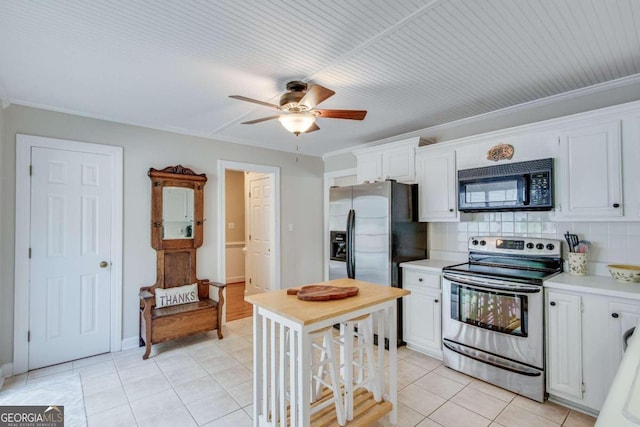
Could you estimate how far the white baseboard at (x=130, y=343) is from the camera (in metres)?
3.38

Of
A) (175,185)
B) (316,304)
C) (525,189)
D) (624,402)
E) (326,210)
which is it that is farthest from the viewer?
(326,210)

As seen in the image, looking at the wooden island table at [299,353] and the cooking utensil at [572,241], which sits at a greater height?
the cooking utensil at [572,241]

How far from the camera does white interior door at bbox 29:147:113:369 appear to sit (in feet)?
9.64

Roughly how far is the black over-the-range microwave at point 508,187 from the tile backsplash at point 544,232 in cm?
25

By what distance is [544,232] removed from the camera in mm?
2879

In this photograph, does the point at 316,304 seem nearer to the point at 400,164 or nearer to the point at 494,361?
the point at 494,361

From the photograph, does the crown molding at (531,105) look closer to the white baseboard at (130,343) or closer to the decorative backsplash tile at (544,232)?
the decorative backsplash tile at (544,232)

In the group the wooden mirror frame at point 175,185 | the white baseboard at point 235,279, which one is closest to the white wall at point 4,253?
the wooden mirror frame at point 175,185

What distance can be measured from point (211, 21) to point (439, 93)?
194cm

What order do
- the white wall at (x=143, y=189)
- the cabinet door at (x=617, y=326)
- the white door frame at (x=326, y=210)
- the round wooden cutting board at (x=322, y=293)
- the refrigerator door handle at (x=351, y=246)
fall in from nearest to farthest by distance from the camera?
the round wooden cutting board at (x=322, y=293), the cabinet door at (x=617, y=326), the white wall at (x=143, y=189), the refrigerator door handle at (x=351, y=246), the white door frame at (x=326, y=210)

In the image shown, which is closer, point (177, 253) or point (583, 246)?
point (583, 246)

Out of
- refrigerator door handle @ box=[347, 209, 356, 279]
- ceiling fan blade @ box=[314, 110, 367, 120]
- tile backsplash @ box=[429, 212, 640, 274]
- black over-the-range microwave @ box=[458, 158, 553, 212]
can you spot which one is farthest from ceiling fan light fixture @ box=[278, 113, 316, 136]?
tile backsplash @ box=[429, 212, 640, 274]

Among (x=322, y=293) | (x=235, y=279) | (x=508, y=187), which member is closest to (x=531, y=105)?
(x=508, y=187)

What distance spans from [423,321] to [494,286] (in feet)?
2.94
